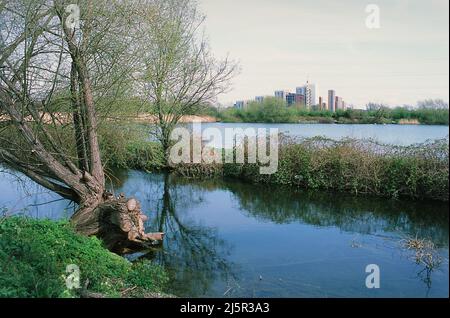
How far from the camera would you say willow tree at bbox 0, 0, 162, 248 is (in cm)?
786

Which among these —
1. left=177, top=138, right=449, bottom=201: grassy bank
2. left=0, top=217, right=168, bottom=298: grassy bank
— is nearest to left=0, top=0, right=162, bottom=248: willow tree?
left=0, top=217, right=168, bottom=298: grassy bank

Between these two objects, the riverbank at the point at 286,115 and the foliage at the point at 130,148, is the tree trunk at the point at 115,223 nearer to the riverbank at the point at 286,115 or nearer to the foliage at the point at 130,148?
the foliage at the point at 130,148

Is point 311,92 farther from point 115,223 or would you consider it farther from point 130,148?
point 115,223

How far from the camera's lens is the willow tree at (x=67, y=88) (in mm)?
7865

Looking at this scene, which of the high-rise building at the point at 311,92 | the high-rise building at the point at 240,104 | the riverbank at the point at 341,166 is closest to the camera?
the riverbank at the point at 341,166

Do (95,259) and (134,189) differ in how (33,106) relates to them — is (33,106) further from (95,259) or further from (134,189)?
(134,189)

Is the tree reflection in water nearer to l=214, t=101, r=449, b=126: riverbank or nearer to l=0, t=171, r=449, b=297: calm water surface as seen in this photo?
l=0, t=171, r=449, b=297: calm water surface

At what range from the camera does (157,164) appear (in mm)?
18156

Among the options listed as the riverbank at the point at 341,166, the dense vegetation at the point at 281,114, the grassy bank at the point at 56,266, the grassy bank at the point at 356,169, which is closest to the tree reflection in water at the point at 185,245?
the grassy bank at the point at 56,266

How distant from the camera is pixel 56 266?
208 inches

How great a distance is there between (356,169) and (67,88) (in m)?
8.42

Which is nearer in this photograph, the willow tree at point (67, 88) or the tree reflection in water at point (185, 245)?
the tree reflection in water at point (185, 245)

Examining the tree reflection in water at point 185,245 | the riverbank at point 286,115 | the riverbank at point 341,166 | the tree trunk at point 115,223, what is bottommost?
the tree reflection in water at point 185,245

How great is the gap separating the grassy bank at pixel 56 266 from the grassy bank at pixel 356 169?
5.38 m
